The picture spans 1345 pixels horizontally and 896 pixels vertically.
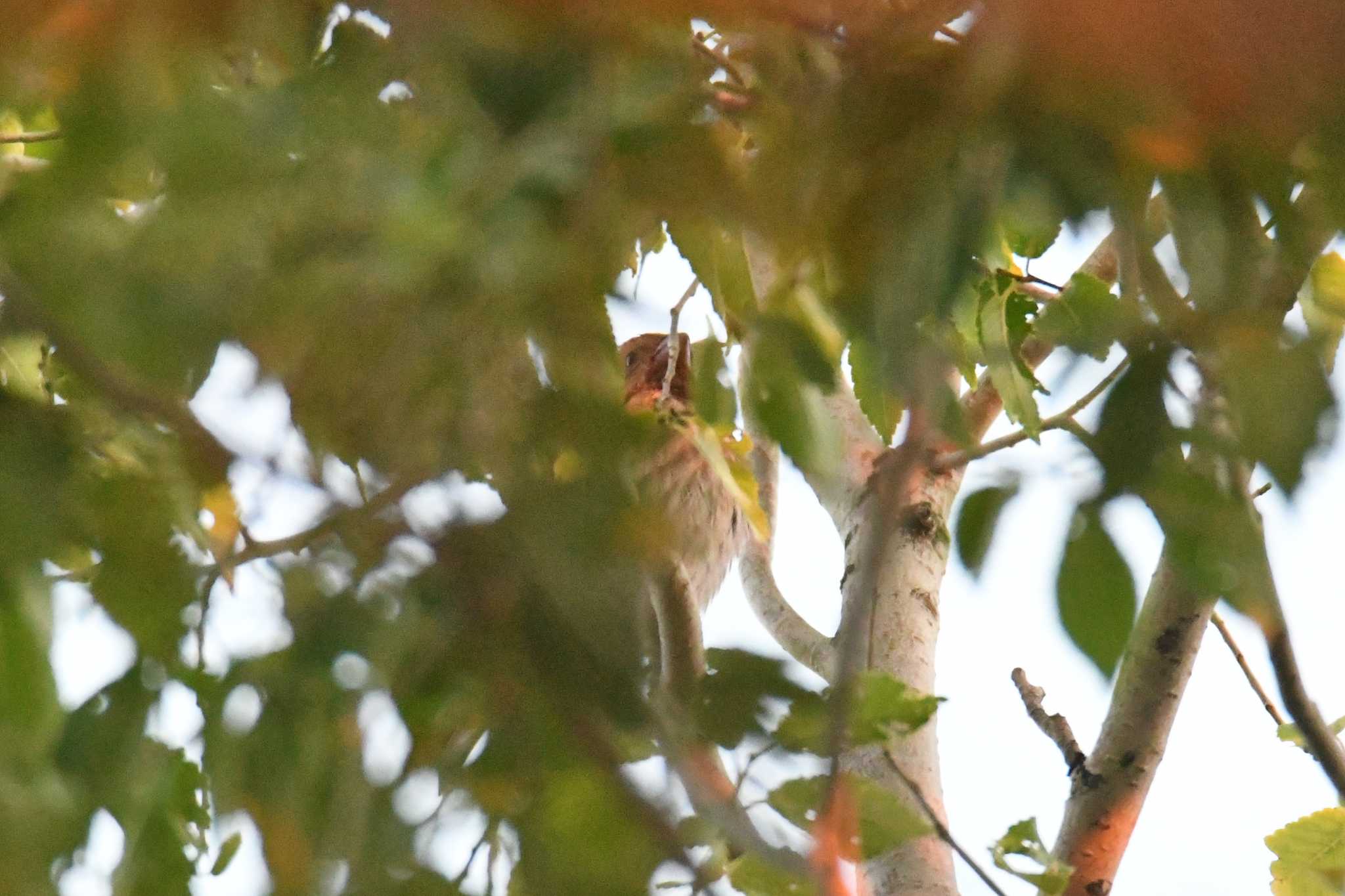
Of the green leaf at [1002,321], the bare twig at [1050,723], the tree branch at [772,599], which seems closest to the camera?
the green leaf at [1002,321]

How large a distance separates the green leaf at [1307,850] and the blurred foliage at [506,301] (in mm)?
1297

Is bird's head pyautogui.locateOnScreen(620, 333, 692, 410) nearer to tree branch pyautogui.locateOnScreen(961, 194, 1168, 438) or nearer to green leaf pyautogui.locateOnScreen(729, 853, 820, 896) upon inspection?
tree branch pyautogui.locateOnScreen(961, 194, 1168, 438)

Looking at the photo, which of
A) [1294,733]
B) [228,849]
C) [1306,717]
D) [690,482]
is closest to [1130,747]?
[1294,733]

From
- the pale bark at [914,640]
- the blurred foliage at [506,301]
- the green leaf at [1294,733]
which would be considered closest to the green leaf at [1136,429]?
the blurred foliage at [506,301]

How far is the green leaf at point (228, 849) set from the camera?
3.22 ft

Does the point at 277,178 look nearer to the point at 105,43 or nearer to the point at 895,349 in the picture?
the point at 105,43

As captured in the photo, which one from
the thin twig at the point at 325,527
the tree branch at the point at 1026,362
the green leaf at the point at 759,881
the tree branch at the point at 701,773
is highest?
the tree branch at the point at 1026,362

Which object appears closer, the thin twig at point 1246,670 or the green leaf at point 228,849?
the green leaf at point 228,849

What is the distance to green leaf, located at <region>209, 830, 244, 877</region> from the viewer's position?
980 millimetres

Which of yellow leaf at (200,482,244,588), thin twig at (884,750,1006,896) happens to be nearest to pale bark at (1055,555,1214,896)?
thin twig at (884,750,1006,896)

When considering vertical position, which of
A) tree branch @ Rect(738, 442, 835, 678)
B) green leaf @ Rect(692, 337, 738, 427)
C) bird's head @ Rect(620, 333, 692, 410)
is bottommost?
green leaf @ Rect(692, 337, 738, 427)

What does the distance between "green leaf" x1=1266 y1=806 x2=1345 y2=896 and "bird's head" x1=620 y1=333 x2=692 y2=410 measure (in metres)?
2.33

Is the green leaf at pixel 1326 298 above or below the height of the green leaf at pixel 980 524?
above

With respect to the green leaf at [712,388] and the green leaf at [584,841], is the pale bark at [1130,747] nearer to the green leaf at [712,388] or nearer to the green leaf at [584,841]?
the green leaf at [712,388]
